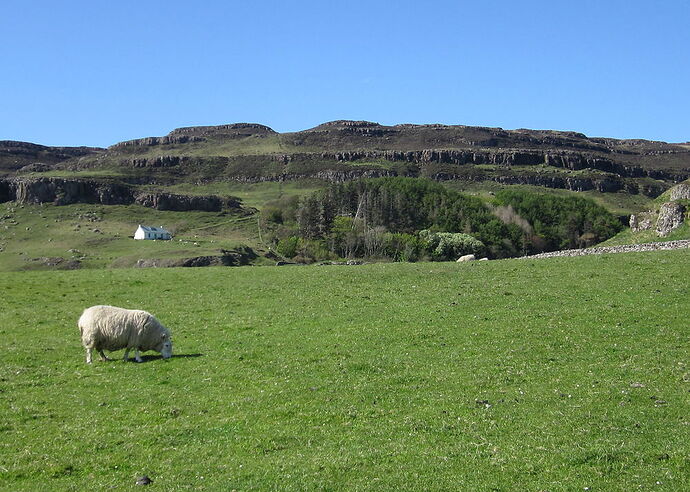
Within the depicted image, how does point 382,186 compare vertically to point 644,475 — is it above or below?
above

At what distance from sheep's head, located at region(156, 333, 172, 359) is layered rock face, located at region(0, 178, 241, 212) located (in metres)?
169

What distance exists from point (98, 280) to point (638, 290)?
119ft

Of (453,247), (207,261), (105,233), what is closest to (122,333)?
(207,261)

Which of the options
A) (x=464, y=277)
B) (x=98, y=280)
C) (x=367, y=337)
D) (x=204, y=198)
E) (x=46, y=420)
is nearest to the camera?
(x=46, y=420)

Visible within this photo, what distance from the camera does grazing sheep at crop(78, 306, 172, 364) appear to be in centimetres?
2528

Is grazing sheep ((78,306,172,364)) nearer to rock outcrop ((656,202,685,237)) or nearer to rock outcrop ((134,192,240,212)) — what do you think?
rock outcrop ((656,202,685,237))

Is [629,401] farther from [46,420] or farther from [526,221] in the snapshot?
[526,221]

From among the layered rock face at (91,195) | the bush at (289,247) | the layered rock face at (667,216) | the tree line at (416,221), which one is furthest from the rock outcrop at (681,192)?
the layered rock face at (91,195)

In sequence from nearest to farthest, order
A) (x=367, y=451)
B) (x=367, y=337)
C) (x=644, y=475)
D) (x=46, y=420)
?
(x=644, y=475)
(x=367, y=451)
(x=46, y=420)
(x=367, y=337)

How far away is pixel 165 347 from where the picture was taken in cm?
2567

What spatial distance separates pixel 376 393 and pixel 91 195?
619 feet

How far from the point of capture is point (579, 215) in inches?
6388

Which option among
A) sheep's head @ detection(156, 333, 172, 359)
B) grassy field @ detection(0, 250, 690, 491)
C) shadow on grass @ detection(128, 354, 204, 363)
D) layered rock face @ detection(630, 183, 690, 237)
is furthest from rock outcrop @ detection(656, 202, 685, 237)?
sheep's head @ detection(156, 333, 172, 359)

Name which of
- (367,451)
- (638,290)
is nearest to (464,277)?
(638,290)
